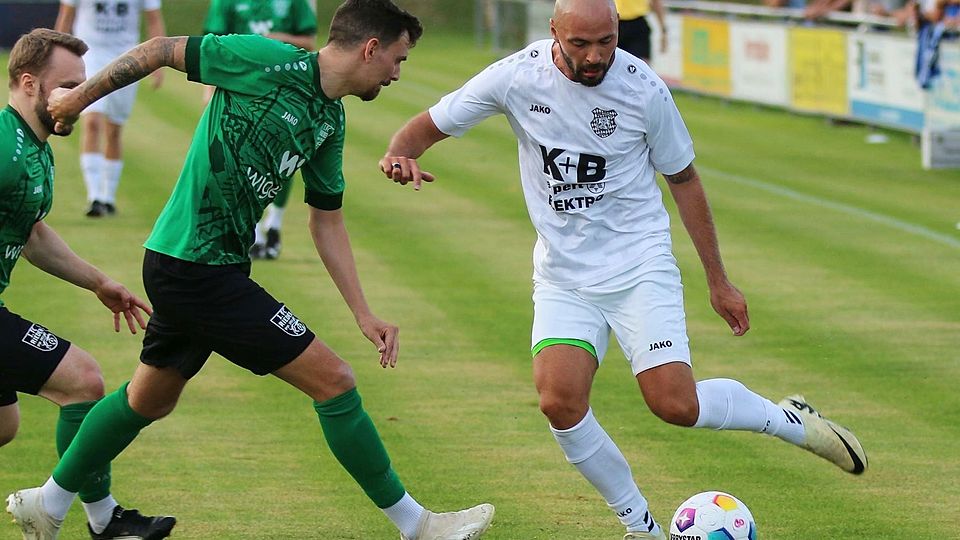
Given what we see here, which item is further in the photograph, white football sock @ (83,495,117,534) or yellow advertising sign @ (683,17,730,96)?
yellow advertising sign @ (683,17,730,96)

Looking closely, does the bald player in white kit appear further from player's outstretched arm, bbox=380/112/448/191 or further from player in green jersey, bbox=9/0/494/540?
player in green jersey, bbox=9/0/494/540

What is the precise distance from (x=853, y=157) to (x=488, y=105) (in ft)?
44.3

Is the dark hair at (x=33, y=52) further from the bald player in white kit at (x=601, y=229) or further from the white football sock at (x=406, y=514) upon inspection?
the white football sock at (x=406, y=514)

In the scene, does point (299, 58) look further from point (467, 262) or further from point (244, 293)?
point (467, 262)

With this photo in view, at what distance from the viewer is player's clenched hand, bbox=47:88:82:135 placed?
18.2 ft

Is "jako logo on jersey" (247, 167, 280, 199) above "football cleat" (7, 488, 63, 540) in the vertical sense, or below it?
above

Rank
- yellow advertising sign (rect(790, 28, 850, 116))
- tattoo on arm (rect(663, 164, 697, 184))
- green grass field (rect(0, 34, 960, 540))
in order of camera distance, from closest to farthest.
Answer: tattoo on arm (rect(663, 164, 697, 184)) → green grass field (rect(0, 34, 960, 540)) → yellow advertising sign (rect(790, 28, 850, 116))

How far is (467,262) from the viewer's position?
12508 millimetres

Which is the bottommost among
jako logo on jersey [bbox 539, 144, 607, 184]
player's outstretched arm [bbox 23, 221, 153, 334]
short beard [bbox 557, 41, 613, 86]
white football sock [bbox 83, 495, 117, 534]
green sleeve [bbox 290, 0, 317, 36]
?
green sleeve [bbox 290, 0, 317, 36]

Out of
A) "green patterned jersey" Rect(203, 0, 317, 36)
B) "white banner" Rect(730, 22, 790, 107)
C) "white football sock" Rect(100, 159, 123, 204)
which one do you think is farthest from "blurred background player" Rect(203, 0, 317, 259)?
"white banner" Rect(730, 22, 790, 107)

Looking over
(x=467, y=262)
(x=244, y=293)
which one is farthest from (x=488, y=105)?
(x=467, y=262)

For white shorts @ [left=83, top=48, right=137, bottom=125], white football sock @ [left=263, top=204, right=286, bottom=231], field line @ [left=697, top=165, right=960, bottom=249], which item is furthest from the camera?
white shorts @ [left=83, top=48, right=137, bottom=125]

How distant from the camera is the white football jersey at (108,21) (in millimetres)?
14461

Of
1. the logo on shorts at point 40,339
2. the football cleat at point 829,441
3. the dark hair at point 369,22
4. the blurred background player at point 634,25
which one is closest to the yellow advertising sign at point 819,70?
the blurred background player at point 634,25
